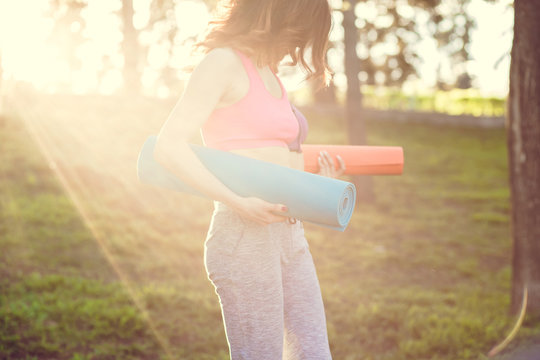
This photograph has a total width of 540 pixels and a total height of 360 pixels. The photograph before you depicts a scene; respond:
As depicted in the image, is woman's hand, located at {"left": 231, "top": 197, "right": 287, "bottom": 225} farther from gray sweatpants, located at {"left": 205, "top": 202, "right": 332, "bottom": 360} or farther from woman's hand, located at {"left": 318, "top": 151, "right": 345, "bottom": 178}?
woman's hand, located at {"left": 318, "top": 151, "right": 345, "bottom": 178}

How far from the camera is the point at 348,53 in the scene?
32.4 feet

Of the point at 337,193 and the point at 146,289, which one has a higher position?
the point at 337,193

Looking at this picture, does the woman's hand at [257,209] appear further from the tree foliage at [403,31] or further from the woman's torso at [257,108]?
the tree foliage at [403,31]

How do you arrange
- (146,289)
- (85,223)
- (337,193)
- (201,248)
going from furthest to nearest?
(85,223) → (201,248) → (146,289) → (337,193)

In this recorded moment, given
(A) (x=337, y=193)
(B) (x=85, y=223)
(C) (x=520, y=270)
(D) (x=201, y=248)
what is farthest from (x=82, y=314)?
(C) (x=520, y=270)

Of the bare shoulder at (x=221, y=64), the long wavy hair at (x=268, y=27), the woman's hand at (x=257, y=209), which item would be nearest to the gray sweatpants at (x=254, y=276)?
the woman's hand at (x=257, y=209)

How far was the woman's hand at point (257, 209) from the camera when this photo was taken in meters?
1.75

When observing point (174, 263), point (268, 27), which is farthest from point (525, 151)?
point (174, 263)

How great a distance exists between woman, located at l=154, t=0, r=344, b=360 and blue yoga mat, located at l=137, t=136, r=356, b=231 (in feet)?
0.13

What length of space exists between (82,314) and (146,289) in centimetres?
74

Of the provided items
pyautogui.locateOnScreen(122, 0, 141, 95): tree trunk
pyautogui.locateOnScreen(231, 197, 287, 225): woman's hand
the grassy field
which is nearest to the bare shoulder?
pyautogui.locateOnScreen(231, 197, 287, 225): woman's hand

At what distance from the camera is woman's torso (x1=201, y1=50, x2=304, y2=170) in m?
1.80

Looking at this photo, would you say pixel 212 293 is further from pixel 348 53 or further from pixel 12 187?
pixel 348 53

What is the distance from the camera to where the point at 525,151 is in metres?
4.81
